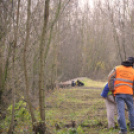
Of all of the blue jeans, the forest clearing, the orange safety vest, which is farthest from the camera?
the forest clearing

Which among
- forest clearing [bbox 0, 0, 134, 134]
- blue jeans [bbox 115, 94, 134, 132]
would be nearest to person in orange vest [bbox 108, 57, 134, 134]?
blue jeans [bbox 115, 94, 134, 132]

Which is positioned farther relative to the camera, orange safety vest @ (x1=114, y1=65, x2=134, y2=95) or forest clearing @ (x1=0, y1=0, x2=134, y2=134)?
forest clearing @ (x1=0, y1=0, x2=134, y2=134)

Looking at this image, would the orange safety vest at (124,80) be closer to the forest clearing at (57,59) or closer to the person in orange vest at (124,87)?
the person in orange vest at (124,87)

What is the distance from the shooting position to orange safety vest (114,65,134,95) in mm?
3662

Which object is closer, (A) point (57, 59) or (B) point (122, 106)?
(B) point (122, 106)

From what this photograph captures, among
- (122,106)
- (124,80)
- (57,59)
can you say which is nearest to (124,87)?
(124,80)

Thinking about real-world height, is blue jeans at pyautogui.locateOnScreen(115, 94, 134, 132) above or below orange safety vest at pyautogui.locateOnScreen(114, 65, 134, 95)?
below

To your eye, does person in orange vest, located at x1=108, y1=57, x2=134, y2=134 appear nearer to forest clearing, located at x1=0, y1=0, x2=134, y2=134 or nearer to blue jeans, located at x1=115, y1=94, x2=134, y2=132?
blue jeans, located at x1=115, y1=94, x2=134, y2=132

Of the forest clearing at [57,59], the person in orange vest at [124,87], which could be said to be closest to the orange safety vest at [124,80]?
the person in orange vest at [124,87]

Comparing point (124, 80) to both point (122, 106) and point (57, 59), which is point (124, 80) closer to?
point (122, 106)

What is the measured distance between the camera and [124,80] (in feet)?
12.1

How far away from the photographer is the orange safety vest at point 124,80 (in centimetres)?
366

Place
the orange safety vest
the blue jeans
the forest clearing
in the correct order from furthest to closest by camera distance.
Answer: the forest clearing, the orange safety vest, the blue jeans

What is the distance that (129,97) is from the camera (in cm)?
368
